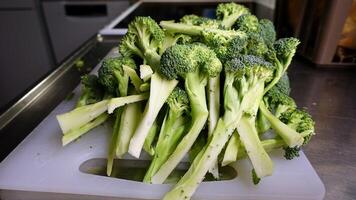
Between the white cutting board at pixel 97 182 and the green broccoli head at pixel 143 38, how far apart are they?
238mm

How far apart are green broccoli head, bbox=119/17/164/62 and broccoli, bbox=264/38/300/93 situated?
0.25 meters

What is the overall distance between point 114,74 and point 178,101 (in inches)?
6.7

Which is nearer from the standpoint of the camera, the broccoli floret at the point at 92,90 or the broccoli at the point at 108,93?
the broccoli at the point at 108,93

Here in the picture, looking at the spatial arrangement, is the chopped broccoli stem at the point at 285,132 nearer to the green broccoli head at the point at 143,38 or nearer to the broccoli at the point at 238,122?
the broccoli at the point at 238,122

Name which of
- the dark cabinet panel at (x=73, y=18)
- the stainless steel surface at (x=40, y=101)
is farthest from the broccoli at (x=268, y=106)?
the dark cabinet panel at (x=73, y=18)

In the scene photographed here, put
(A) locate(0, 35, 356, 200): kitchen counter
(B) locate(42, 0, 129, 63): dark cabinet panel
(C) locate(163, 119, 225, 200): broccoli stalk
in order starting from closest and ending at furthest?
1. (C) locate(163, 119, 225, 200): broccoli stalk
2. (A) locate(0, 35, 356, 200): kitchen counter
3. (B) locate(42, 0, 129, 63): dark cabinet panel

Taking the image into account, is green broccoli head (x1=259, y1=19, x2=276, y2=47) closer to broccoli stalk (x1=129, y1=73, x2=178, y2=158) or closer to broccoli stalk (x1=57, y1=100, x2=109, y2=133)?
broccoli stalk (x1=129, y1=73, x2=178, y2=158)

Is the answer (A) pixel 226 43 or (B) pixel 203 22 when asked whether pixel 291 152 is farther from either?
(B) pixel 203 22

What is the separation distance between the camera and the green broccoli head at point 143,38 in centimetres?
67

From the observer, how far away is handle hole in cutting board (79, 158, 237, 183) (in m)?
0.57

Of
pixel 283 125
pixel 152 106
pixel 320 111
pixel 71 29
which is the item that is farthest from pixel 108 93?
pixel 71 29

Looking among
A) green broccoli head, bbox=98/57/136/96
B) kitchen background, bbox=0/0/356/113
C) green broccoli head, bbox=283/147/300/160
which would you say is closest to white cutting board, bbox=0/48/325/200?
green broccoli head, bbox=283/147/300/160

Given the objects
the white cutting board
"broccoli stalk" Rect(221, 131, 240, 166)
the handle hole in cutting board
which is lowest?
the handle hole in cutting board

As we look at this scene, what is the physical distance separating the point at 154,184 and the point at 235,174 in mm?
154
